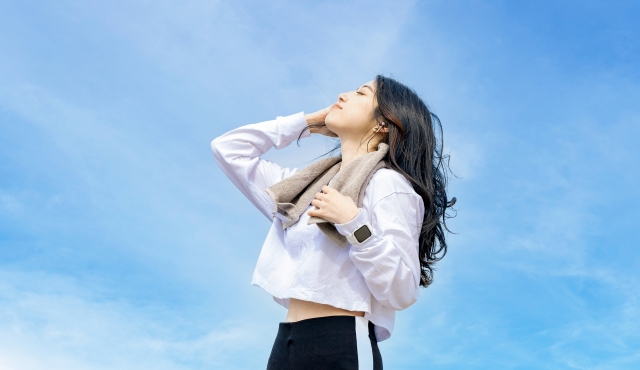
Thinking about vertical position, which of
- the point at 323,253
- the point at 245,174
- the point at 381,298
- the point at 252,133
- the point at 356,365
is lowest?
the point at 356,365

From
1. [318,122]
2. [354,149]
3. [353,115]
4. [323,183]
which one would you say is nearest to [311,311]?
[323,183]

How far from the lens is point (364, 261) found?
104 inches

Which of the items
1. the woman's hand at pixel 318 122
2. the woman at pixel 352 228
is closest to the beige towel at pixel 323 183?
the woman at pixel 352 228

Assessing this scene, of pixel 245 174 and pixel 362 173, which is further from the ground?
pixel 245 174

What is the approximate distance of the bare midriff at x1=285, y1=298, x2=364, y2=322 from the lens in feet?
9.25

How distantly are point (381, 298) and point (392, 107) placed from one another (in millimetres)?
1102

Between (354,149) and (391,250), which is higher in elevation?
(354,149)

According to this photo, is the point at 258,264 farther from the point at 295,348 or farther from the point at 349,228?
the point at 349,228

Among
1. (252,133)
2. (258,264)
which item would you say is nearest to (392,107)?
(252,133)

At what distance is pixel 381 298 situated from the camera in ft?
9.09

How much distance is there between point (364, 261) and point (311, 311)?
0.41 meters

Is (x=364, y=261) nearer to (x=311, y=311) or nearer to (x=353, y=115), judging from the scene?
(x=311, y=311)

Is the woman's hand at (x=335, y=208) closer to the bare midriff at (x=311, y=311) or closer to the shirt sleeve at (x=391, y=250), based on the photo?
the shirt sleeve at (x=391, y=250)

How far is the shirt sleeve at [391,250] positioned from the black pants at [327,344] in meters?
0.18
